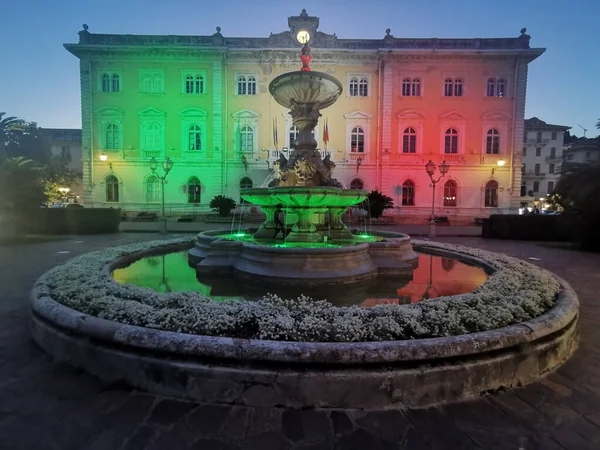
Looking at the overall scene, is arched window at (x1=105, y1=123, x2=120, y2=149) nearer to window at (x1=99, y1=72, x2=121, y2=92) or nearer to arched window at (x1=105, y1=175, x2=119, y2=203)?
arched window at (x1=105, y1=175, x2=119, y2=203)

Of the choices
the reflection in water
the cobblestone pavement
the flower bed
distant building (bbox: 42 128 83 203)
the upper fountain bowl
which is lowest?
the cobblestone pavement

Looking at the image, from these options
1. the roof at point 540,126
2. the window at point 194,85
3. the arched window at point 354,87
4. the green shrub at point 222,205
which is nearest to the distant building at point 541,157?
the roof at point 540,126

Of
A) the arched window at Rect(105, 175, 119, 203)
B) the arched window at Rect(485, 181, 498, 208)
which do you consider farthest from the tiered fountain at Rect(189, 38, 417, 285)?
the arched window at Rect(485, 181, 498, 208)

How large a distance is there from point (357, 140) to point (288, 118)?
688 cm

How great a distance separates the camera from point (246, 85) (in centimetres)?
3138

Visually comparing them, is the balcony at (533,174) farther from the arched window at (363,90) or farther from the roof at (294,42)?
the arched window at (363,90)

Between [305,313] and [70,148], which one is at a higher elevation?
[70,148]

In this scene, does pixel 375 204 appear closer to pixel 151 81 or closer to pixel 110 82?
pixel 151 81

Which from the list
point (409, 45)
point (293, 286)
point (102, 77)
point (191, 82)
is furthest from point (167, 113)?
point (293, 286)

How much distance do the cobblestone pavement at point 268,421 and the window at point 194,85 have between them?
1243 inches

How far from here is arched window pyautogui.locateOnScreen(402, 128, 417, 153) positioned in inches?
1246

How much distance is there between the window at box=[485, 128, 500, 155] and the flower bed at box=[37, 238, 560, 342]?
31.2m

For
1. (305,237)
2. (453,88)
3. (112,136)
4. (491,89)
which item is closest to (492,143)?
(491,89)

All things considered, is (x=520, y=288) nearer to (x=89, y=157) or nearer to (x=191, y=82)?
(x=191, y=82)
